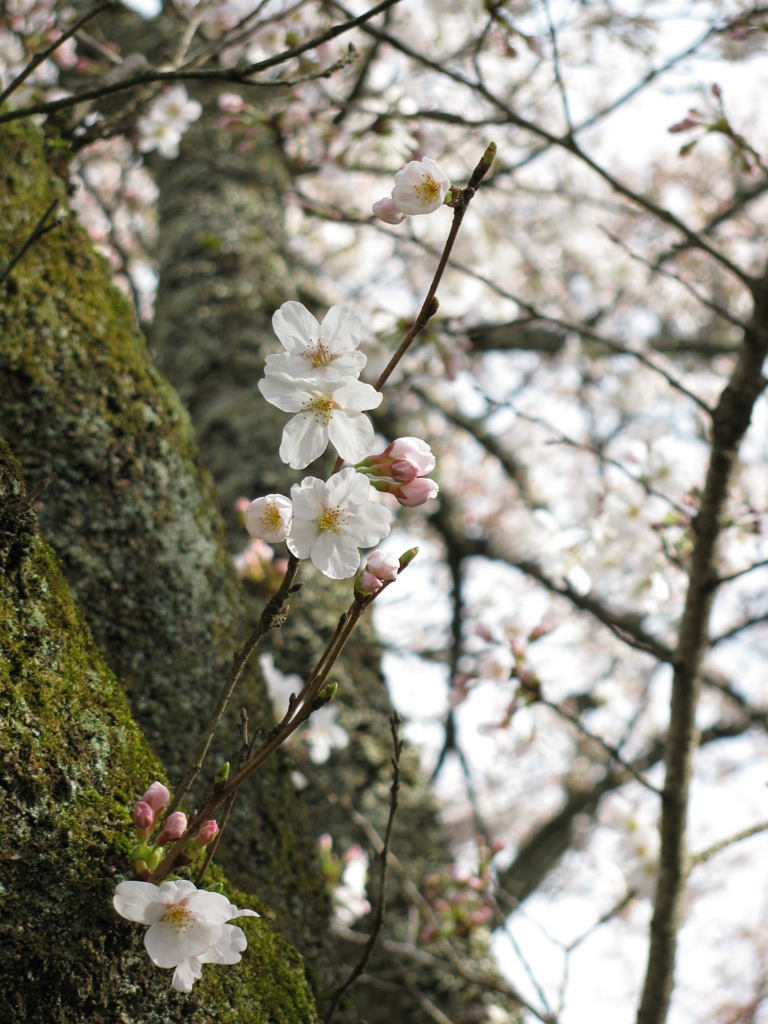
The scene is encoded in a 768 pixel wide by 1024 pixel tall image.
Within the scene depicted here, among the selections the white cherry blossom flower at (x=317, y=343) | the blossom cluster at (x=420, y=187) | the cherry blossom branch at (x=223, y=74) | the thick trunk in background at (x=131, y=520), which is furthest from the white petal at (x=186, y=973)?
the cherry blossom branch at (x=223, y=74)

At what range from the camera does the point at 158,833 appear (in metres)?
0.84

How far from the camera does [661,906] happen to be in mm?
1519

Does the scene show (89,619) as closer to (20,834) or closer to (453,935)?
(20,834)

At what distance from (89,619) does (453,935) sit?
63.2 inches

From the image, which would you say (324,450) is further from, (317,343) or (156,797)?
(156,797)

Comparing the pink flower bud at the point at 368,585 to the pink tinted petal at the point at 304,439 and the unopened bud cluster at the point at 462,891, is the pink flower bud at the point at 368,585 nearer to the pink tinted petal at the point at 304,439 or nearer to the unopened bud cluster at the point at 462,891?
the pink tinted petal at the point at 304,439

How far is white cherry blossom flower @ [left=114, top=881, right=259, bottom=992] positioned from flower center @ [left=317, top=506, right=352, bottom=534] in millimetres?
366

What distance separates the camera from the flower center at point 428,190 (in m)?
0.95

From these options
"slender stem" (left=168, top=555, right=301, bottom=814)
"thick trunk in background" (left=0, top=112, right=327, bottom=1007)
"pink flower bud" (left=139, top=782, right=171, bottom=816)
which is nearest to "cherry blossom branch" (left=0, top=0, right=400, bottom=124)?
"thick trunk in background" (left=0, top=112, right=327, bottom=1007)

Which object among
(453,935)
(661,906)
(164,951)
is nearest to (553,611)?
(661,906)

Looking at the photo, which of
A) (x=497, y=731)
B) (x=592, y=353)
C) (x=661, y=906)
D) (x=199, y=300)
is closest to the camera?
(x=661, y=906)

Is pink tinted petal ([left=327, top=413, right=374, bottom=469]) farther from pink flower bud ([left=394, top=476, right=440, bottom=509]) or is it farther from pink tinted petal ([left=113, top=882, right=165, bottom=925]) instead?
pink tinted petal ([left=113, top=882, right=165, bottom=925])

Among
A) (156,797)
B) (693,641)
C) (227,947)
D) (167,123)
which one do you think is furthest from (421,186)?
(167,123)

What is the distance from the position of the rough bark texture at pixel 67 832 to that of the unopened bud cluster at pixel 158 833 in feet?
0.10
